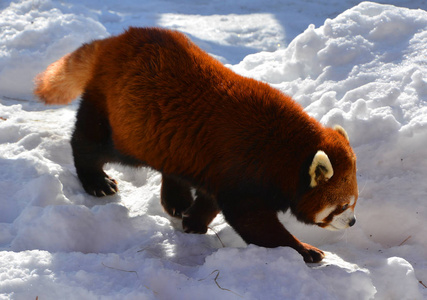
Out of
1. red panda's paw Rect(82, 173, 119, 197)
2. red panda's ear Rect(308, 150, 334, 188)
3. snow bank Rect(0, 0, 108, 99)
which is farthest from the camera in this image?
snow bank Rect(0, 0, 108, 99)

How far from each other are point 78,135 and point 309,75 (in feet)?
7.10

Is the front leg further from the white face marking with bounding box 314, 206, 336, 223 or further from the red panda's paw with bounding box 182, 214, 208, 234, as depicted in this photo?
the red panda's paw with bounding box 182, 214, 208, 234

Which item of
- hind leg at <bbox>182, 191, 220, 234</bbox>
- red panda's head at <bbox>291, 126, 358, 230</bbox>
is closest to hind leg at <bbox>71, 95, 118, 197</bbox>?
hind leg at <bbox>182, 191, 220, 234</bbox>

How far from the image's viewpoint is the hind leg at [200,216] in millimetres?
3004

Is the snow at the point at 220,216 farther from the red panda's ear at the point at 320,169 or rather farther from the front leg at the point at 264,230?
the red panda's ear at the point at 320,169

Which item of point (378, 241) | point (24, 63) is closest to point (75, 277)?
point (378, 241)

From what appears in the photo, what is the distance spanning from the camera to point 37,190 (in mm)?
2906

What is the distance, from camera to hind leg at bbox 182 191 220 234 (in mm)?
3004

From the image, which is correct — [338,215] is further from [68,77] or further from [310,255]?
[68,77]

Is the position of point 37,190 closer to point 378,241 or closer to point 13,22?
point 378,241

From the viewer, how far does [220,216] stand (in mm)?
3291

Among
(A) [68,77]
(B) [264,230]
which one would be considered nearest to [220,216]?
(B) [264,230]

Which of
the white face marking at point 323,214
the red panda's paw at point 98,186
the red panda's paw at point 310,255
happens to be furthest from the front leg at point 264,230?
the red panda's paw at point 98,186

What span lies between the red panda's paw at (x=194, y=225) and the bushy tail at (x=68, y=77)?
3.66 ft
